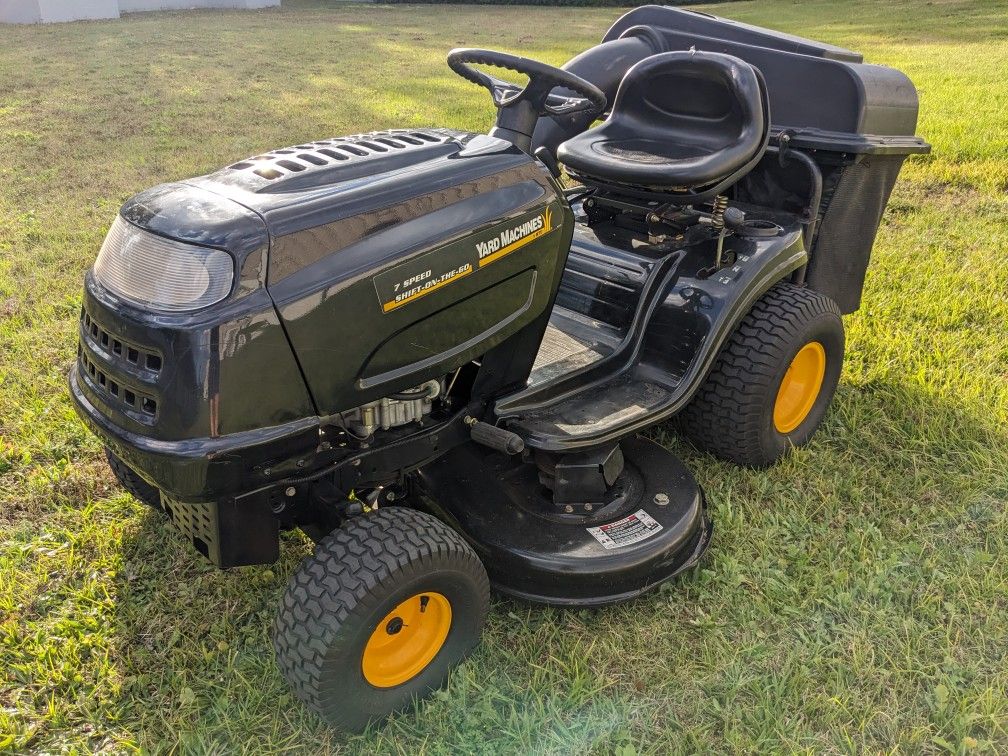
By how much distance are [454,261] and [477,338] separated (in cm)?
21

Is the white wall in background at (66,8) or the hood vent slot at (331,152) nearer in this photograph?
the hood vent slot at (331,152)

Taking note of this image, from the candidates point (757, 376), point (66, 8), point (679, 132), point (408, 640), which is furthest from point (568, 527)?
point (66, 8)

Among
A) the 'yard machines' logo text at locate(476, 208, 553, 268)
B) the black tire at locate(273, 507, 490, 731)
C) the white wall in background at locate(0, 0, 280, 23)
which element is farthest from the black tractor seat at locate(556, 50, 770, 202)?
the white wall in background at locate(0, 0, 280, 23)

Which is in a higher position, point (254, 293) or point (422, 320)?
point (254, 293)

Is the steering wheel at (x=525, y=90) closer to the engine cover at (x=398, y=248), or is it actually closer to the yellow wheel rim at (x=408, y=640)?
the engine cover at (x=398, y=248)

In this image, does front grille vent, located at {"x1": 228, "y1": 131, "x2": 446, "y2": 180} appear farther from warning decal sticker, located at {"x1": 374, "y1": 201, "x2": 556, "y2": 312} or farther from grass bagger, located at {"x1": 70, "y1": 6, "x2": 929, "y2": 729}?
warning decal sticker, located at {"x1": 374, "y1": 201, "x2": 556, "y2": 312}

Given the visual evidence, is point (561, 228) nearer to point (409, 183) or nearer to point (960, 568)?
point (409, 183)

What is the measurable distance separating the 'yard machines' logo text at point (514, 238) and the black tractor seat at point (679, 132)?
56cm

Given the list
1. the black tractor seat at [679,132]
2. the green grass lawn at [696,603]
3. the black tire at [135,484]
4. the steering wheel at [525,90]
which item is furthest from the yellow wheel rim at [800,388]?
the black tire at [135,484]

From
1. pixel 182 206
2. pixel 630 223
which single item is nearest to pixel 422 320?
pixel 182 206

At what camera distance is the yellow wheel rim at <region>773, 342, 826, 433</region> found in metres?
2.85

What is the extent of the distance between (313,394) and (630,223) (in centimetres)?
149

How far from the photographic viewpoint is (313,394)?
170 centimetres

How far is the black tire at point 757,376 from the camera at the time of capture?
8.52ft
